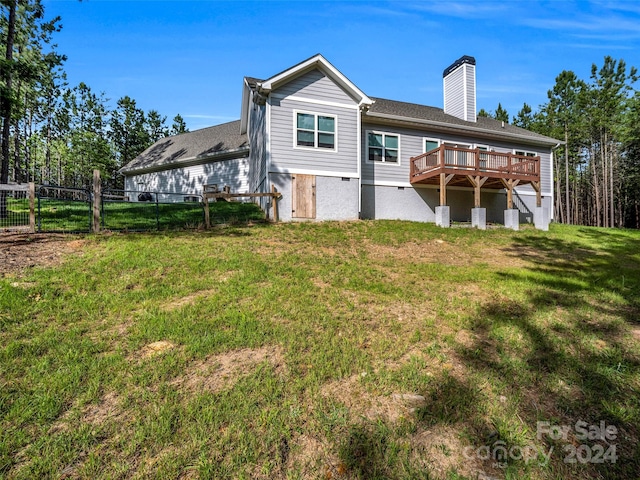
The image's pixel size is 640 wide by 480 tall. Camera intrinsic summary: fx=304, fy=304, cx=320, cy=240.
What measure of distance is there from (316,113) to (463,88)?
11336 millimetres

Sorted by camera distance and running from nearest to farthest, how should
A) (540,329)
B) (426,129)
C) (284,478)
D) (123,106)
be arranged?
(284,478), (540,329), (426,129), (123,106)

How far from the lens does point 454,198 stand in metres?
16.7

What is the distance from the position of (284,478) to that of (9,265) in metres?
6.47

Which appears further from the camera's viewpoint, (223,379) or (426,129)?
(426,129)

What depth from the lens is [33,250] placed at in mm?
6371

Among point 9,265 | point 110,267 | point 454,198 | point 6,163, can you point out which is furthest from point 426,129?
point 6,163

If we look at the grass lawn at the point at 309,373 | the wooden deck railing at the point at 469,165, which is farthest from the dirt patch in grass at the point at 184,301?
the wooden deck railing at the point at 469,165

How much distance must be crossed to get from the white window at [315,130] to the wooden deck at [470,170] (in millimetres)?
4859

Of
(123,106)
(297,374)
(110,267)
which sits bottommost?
(297,374)

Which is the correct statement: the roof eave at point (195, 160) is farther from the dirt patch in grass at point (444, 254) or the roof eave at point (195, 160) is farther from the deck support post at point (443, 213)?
the dirt patch in grass at point (444, 254)

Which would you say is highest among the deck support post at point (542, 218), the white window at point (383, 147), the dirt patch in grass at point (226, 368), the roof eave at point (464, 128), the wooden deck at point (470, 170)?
the roof eave at point (464, 128)

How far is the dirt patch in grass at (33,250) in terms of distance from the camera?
556 centimetres

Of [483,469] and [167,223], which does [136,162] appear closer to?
[167,223]

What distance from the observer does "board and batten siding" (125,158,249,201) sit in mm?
17594
